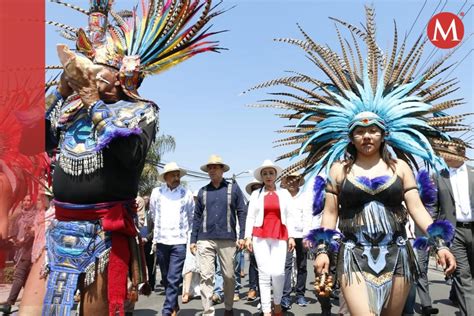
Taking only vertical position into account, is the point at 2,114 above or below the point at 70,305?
above

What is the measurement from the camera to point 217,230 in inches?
263

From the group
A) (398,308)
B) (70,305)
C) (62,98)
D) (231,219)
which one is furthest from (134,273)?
(231,219)

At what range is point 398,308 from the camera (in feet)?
11.8

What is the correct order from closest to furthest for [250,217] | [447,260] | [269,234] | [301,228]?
[447,260], [269,234], [250,217], [301,228]

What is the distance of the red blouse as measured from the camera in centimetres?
660

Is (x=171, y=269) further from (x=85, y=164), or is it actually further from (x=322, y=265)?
(x=85, y=164)

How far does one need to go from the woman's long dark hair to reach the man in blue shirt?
3.02 metres

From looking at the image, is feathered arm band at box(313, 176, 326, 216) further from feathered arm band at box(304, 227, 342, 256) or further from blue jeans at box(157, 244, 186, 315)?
blue jeans at box(157, 244, 186, 315)

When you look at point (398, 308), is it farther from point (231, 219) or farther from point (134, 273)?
point (231, 219)

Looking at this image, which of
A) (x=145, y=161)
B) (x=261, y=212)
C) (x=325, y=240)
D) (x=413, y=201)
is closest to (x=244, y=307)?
(x=261, y=212)

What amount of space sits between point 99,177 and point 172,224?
422cm

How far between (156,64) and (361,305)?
2217mm

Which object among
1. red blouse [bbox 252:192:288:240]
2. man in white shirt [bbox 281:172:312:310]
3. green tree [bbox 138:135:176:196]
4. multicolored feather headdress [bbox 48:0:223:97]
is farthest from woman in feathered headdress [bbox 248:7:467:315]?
green tree [bbox 138:135:176:196]

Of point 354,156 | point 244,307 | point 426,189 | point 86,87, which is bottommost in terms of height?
point 244,307
